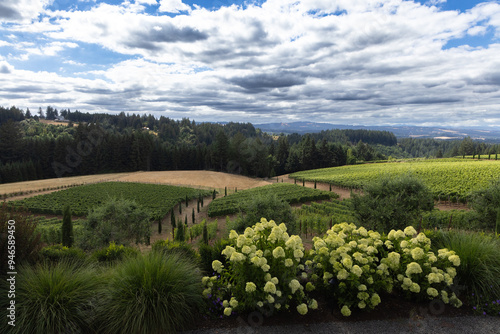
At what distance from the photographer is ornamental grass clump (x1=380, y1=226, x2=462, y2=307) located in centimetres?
514

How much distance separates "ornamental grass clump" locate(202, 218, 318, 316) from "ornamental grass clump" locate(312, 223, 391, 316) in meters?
0.52

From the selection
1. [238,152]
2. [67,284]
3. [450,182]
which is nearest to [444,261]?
[67,284]

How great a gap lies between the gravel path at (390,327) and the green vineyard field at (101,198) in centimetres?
2464

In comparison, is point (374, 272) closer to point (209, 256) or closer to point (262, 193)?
point (209, 256)

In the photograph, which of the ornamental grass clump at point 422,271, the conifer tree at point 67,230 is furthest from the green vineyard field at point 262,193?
the ornamental grass clump at point 422,271

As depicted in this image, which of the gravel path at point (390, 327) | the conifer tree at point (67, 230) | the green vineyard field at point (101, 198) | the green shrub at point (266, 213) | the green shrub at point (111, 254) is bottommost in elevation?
the green vineyard field at point (101, 198)

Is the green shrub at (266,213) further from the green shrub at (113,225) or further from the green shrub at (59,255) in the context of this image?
the green shrub at (59,255)

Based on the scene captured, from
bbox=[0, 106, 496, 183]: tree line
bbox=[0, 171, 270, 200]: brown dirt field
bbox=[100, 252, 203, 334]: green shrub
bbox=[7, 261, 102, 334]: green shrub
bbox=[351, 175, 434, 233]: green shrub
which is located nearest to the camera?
bbox=[7, 261, 102, 334]: green shrub

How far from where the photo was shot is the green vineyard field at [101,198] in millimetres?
31359

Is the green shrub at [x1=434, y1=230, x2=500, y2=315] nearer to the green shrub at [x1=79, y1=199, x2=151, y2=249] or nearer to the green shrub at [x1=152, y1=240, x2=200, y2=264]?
the green shrub at [x1=152, y1=240, x2=200, y2=264]

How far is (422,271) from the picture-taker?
17.7ft

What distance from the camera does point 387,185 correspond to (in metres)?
13.0

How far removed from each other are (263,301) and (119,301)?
264 centimetres

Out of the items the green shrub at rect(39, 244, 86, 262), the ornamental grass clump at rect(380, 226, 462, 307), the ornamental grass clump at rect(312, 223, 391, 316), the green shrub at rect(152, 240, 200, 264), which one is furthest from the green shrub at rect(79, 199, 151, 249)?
the ornamental grass clump at rect(380, 226, 462, 307)
